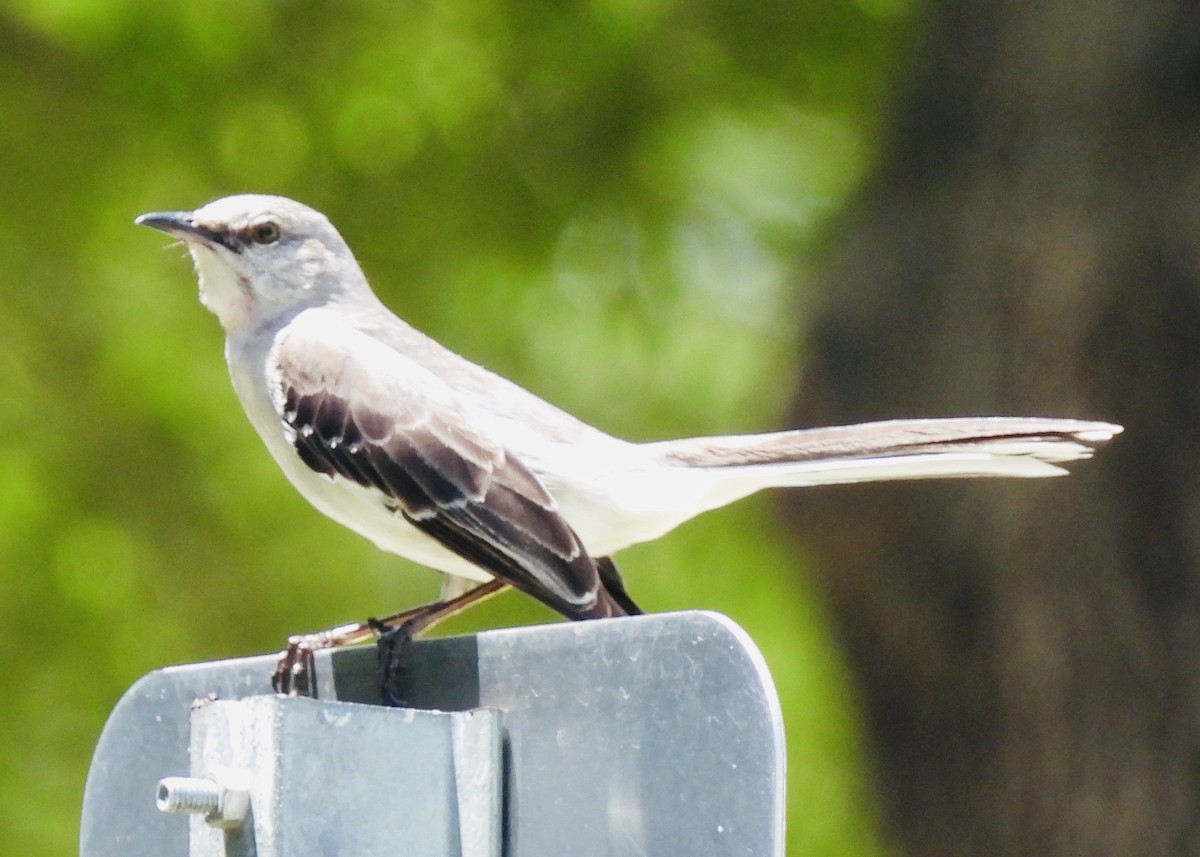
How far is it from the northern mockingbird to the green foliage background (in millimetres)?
2079

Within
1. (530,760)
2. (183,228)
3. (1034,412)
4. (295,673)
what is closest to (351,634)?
(295,673)

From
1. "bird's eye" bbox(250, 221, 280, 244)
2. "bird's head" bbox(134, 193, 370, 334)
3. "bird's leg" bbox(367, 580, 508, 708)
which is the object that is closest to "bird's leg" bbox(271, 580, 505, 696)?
"bird's leg" bbox(367, 580, 508, 708)

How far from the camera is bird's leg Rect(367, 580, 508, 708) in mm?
2531

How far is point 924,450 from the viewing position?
351 cm

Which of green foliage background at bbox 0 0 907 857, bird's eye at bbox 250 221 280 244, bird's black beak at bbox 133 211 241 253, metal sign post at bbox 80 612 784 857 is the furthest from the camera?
green foliage background at bbox 0 0 907 857

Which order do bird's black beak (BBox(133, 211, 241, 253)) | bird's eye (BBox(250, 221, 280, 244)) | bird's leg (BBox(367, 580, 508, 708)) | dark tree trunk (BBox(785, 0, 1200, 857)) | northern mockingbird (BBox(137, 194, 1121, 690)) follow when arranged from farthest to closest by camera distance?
dark tree trunk (BBox(785, 0, 1200, 857)) → bird's eye (BBox(250, 221, 280, 244)) → bird's black beak (BBox(133, 211, 241, 253)) → northern mockingbird (BBox(137, 194, 1121, 690)) → bird's leg (BBox(367, 580, 508, 708))

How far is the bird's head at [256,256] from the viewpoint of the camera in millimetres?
4516

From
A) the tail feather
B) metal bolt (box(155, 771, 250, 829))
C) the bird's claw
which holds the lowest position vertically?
metal bolt (box(155, 771, 250, 829))

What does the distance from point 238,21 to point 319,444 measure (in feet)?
10.5

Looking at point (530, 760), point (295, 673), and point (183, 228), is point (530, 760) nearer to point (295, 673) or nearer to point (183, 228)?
point (295, 673)

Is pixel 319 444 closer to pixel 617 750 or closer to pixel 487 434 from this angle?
pixel 487 434

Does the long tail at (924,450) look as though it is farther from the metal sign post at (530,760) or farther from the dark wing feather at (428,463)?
the metal sign post at (530,760)

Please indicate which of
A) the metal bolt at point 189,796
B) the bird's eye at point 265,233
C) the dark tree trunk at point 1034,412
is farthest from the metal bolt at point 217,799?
the dark tree trunk at point 1034,412

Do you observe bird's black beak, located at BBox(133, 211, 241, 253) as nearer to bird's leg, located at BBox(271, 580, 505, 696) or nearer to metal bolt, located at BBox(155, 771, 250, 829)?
bird's leg, located at BBox(271, 580, 505, 696)
